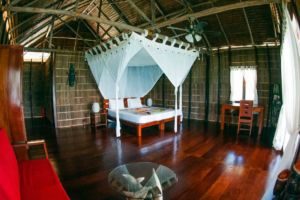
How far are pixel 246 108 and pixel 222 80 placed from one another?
5.68ft

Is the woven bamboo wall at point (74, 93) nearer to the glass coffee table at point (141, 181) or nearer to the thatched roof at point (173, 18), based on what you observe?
the thatched roof at point (173, 18)

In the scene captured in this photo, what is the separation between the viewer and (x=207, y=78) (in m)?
6.77

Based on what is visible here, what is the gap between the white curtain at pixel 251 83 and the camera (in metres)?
5.94

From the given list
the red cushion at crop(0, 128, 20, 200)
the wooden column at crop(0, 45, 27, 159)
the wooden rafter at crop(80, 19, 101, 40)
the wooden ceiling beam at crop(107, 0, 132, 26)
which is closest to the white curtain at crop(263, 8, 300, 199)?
the red cushion at crop(0, 128, 20, 200)

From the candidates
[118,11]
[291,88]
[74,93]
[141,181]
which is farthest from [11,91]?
[118,11]

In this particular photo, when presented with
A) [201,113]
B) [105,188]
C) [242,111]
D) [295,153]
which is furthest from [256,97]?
[105,188]

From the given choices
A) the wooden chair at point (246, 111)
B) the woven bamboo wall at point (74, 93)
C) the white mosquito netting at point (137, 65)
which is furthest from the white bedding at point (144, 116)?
the wooden chair at point (246, 111)

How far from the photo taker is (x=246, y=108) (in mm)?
4996

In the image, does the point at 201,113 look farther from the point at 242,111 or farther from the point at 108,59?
the point at 108,59

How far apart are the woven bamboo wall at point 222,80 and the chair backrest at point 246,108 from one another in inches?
50.2

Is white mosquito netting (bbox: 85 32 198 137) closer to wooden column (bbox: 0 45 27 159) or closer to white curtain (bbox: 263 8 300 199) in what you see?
wooden column (bbox: 0 45 27 159)

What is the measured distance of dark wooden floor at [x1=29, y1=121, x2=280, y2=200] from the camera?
2438 mm

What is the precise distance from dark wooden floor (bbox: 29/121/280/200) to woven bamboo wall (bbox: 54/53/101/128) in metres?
0.56

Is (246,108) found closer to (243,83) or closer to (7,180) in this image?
(243,83)
